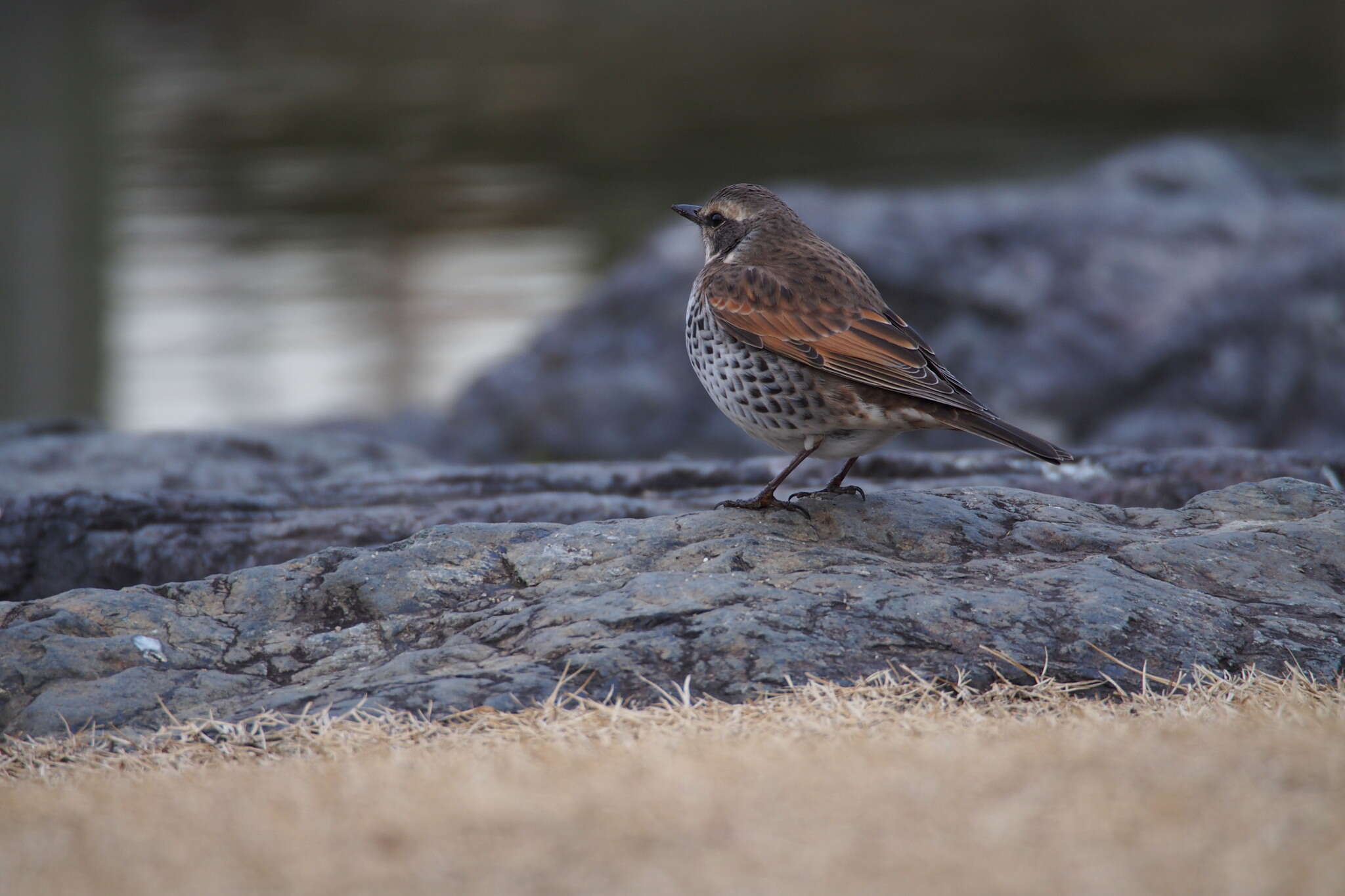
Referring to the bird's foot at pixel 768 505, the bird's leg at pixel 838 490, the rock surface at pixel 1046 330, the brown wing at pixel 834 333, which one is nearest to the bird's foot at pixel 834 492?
the bird's leg at pixel 838 490

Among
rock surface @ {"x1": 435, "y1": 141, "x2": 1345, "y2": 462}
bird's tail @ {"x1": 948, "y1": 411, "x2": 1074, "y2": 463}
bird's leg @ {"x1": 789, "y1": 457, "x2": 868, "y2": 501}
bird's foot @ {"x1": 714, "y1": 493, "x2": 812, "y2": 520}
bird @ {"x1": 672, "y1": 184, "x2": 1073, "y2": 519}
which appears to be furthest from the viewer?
rock surface @ {"x1": 435, "y1": 141, "x2": 1345, "y2": 462}

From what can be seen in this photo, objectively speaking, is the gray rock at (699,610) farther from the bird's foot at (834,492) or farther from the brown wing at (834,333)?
the brown wing at (834,333)

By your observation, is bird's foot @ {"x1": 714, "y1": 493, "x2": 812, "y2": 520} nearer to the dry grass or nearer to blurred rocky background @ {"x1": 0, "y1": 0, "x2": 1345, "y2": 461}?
the dry grass

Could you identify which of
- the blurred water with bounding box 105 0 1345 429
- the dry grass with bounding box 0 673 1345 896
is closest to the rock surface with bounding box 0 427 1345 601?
the dry grass with bounding box 0 673 1345 896

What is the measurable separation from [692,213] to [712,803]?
331 centimetres

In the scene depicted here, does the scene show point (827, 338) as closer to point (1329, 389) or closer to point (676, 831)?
point (676, 831)

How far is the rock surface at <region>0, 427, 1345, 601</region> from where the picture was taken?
18.1 ft

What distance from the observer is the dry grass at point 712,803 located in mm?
2559

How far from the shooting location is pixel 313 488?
6.19m

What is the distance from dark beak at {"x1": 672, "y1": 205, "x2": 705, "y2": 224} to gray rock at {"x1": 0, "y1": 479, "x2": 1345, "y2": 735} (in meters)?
1.43

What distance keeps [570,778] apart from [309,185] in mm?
18507

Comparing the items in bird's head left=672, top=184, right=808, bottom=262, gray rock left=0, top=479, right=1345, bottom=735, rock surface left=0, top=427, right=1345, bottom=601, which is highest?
bird's head left=672, top=184, right=808, bottom=262

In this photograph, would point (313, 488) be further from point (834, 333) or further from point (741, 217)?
point (834, 333)

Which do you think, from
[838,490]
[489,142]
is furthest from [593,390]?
[489,142]
